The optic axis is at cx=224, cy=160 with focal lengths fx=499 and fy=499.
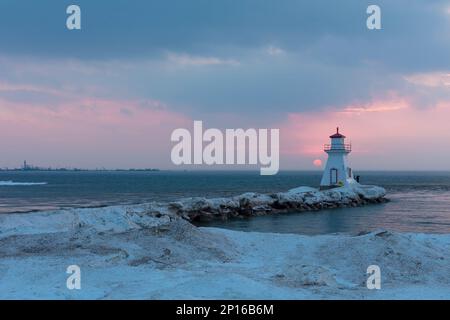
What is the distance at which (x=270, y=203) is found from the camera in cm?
4353

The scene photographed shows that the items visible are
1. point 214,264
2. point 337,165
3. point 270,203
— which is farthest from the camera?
point 337,165

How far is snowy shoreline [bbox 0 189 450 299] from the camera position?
12102 millimetres

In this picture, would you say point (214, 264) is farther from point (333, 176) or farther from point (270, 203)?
point (333, 176)

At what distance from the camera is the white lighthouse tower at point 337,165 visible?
178 feet

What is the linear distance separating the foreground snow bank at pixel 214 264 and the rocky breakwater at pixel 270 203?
15857 mm

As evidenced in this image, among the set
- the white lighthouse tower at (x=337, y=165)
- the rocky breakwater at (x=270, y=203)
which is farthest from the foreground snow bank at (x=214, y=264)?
the white lighthouse tower at (x=337, y=165)

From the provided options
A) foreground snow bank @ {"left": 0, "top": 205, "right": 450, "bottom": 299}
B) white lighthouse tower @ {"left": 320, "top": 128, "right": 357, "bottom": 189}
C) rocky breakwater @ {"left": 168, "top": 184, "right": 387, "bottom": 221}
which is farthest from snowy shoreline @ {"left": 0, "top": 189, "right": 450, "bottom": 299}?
white lighthouse tower @ {"left": 320, "top": 128, "right": 357, "bottom": 189}

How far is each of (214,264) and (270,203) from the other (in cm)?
2765

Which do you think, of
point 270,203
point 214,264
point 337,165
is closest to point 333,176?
point 337,165

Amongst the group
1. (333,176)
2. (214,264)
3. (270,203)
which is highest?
(333,176)

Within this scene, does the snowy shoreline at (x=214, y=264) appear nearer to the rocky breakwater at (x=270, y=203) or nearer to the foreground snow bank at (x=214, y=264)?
the foreground snow bank at (x=214, y=264)

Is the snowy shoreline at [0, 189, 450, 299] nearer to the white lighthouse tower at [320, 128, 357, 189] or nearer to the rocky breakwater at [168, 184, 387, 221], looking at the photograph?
the rocky breakwater at [168, 184, 387, 221]
